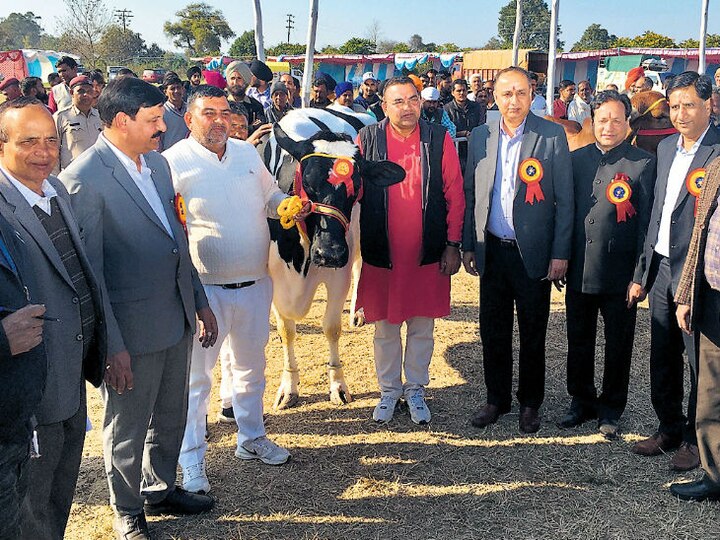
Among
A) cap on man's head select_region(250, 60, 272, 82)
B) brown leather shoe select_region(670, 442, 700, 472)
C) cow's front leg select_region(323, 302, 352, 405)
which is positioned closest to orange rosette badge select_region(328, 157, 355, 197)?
cow's front leg select_region(323, 302, 352, 405)

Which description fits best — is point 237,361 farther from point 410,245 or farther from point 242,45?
point 242,45

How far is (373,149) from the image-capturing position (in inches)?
168

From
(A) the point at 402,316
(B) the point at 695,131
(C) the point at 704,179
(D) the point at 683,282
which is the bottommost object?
(A) the point at 402,316

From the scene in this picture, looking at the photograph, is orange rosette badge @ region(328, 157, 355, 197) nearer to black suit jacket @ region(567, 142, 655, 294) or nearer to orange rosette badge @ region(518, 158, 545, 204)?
orange rosette badge @ region(518, 158, 545, 204)

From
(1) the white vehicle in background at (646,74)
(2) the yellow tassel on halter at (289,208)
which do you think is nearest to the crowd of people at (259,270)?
(2) the yellow tassel on halter at (289,208)

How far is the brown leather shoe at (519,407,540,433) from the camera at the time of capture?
432 centimetres

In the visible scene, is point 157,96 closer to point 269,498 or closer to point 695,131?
point 269,498

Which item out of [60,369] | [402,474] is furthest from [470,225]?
[60,369]

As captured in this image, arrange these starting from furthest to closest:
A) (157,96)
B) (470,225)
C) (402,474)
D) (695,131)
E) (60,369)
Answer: (470,225) → (402,474) → (695,131) → (157,96) → (60,369)

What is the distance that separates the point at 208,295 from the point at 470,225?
1.76 m

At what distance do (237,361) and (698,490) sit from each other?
8.74ft

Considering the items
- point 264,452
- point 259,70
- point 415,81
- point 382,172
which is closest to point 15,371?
point 264,452

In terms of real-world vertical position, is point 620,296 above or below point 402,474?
above

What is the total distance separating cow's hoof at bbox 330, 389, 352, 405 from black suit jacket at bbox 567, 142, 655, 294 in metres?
1.86
